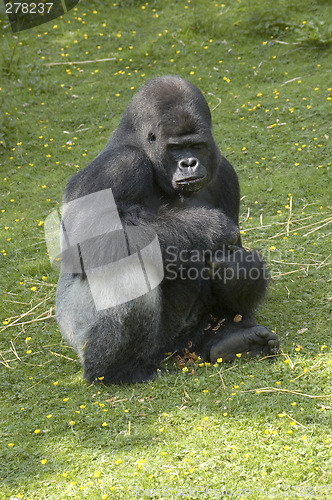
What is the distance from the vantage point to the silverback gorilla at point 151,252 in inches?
146

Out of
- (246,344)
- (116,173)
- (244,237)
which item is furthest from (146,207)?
(244,237)

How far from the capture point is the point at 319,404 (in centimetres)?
329

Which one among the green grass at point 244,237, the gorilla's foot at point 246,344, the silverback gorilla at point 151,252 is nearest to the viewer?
the green grass at point 244,237

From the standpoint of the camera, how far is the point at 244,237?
223 inches

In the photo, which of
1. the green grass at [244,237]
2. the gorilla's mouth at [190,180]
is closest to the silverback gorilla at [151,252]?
the gorilla's mouth at [190,180]

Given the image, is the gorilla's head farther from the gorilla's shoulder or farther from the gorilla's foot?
the gorilla's foot

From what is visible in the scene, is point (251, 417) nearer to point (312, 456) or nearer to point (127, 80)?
point (312, 456)

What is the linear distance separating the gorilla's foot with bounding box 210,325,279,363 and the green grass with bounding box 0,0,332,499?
0.08 metres

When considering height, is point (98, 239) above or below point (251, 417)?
above

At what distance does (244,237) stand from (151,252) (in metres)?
2.12

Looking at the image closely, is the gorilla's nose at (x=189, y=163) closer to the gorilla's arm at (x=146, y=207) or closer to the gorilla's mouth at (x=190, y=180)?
the gorilla's mouth at (x=190, y=180)

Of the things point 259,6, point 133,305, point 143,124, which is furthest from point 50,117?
point 133,305

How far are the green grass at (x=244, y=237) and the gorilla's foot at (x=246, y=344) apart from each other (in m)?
0.08

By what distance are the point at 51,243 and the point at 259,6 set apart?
5.50 meters
